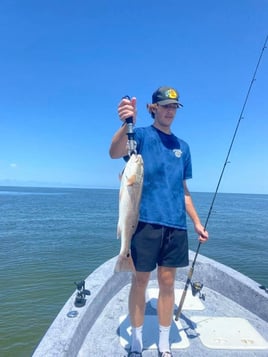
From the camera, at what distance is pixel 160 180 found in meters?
3.02

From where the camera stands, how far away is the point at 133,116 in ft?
8.87

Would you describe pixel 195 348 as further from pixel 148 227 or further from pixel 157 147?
pixel 157 147

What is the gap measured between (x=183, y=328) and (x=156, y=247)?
1805 mm

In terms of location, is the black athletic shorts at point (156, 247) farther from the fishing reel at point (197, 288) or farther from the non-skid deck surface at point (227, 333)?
the fishing reel at point (197, 288)

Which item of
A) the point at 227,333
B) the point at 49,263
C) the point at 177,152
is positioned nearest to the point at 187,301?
the point at 227,333

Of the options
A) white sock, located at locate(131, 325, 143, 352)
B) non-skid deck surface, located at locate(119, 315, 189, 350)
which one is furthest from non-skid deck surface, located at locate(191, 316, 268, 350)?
white sock, located at locate(131, 325, 143, 352)

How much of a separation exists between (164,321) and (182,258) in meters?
0.80

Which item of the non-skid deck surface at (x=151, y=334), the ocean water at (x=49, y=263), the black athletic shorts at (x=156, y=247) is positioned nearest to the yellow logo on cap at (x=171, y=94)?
the black athletic shorts at (x=156, y=247)

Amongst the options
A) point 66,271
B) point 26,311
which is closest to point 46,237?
point 66,271

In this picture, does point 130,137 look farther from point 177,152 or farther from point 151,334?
point 151,334

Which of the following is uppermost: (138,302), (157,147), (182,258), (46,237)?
(157,147)

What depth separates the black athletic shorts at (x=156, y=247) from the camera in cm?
296

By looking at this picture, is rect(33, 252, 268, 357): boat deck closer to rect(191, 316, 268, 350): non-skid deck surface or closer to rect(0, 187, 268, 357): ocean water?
rect(191, 316, 268, 350): non-skid deck surface

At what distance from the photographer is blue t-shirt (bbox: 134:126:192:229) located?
2990 millimetres
